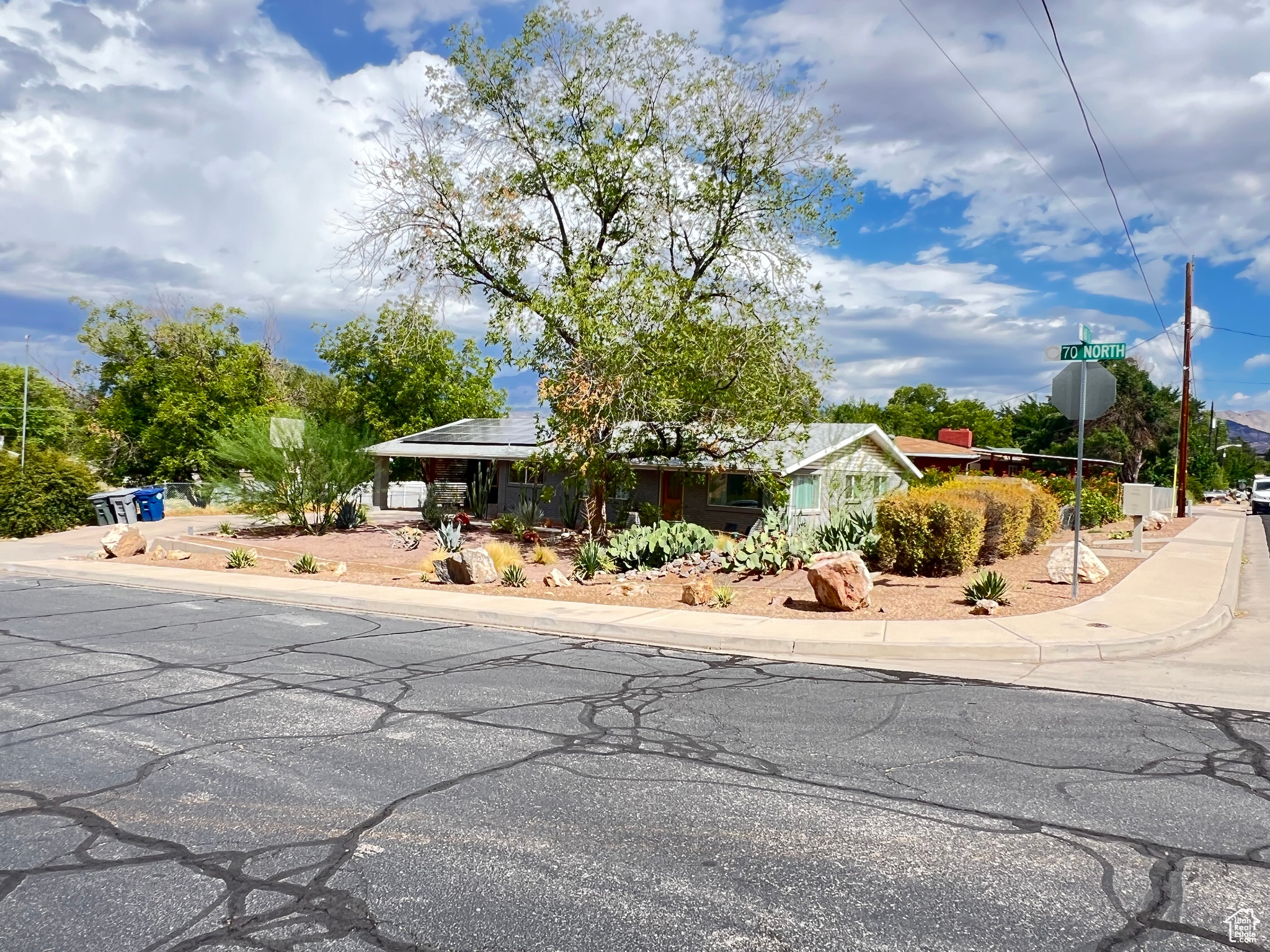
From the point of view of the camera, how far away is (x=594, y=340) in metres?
20.7

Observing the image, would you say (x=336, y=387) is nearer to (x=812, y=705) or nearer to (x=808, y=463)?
(x=808, y=463)

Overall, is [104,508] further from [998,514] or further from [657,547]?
[998,514]

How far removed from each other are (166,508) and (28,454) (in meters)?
5.47

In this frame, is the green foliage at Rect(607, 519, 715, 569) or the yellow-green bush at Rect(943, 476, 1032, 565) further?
the green foliage at Rect(607, 519, 715, 569)

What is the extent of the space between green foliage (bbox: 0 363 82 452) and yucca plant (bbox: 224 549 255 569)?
146 ft

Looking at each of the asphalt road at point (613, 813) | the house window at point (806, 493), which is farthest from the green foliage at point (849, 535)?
the asphalt road at point (613, 813)

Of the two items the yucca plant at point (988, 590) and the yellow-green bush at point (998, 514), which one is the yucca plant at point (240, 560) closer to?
the yellow-green bush at point (998, 514)

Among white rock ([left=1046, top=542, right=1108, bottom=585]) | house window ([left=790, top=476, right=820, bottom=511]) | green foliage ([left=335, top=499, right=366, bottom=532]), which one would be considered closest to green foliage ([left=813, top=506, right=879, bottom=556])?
white rock ([left=1046, top=542, right=1108, bottom=585])

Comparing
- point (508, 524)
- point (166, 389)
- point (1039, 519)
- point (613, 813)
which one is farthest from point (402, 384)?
point (613, 813)

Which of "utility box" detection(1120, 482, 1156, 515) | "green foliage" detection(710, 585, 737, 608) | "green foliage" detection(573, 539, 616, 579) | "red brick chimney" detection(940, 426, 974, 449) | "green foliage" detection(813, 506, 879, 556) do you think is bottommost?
"green foliage" detection(710, 585, 737, 608)

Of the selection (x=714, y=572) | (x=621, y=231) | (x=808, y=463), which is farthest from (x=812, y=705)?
(x=621, y=231)

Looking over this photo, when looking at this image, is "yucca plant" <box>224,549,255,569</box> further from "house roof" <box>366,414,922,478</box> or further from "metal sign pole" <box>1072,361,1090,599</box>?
"metal sign pole" <box>1072,361,1090,599</box>

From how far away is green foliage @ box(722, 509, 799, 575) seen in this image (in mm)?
16453

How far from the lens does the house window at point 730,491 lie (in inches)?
1049
